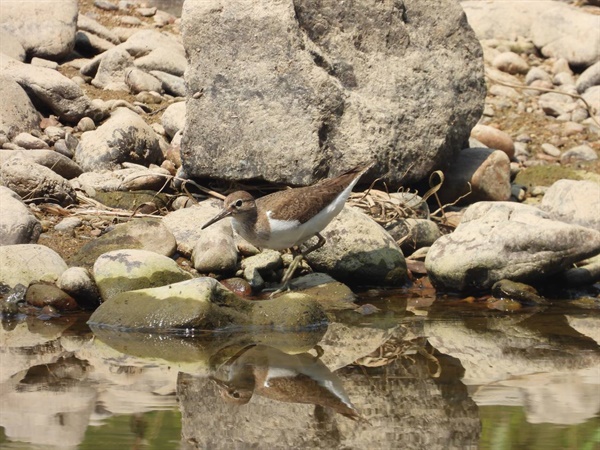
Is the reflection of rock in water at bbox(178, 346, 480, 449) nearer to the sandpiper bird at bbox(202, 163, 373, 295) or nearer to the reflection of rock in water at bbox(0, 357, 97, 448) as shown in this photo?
the reflection of rock in water at bbox(0, 357, 97, 448)

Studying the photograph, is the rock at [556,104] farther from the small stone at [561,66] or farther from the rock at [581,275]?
the rock at [581,275]

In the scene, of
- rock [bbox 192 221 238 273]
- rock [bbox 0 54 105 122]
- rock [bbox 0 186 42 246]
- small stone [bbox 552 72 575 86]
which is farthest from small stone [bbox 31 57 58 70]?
small stone [bbox 552 72 575 86]

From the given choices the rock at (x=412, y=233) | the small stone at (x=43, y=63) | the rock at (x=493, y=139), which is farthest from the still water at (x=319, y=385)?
the small stone at (x=43, y=63)

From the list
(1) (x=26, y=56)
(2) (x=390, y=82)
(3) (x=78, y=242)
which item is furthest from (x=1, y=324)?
(1) (x=26, y=56)

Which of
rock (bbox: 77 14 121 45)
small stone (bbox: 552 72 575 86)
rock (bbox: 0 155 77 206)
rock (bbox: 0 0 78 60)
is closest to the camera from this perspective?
rock (bbox: 0 155 77 206)

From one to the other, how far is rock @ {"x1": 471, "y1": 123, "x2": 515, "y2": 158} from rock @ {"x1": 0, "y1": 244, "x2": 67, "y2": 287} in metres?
5.82

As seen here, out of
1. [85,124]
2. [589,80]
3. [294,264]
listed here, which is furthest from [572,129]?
[85,124]

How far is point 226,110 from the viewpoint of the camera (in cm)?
1135

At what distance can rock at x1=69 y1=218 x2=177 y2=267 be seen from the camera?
406 inches

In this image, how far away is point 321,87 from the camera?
1130 centimetres

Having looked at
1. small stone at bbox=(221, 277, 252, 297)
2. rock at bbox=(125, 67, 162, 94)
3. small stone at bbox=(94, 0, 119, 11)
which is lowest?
small stone at bbox=(94, 0, 119, 11)

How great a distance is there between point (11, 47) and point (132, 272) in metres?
5.69

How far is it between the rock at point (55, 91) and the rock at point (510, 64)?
6.11 meters

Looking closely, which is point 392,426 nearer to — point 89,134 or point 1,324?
point 1,324
